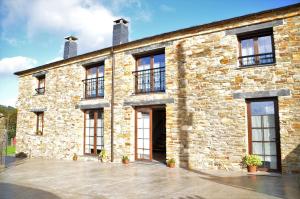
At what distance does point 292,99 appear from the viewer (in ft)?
23.8

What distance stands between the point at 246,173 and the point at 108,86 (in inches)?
248

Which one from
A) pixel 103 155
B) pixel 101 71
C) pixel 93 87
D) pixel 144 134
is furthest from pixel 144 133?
pixel 101 71

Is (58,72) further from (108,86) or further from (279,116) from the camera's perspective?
(279,116)

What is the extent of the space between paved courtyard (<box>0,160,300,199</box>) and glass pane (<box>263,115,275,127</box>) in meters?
1.52

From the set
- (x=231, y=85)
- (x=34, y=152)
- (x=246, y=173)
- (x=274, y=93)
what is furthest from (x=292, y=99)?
(x=34, y=152)

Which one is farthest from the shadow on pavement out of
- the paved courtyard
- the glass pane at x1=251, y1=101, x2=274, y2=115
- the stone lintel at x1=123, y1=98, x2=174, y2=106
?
the glass pane at x1=251, y1=101, x2=274, y2=115

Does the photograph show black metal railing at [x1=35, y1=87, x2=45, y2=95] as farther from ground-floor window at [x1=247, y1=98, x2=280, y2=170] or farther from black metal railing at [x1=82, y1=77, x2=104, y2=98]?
ground-floor window at [x1=247, y1=98, x2=280, y2=170]

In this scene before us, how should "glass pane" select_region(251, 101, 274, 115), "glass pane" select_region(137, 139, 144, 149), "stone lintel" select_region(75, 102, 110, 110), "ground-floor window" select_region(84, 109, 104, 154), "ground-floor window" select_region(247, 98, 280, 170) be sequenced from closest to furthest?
1. "ground-floor window" select_region(247, 98, 280, 170)
2. "glass pane" select_region(251, 101, 274, 115)
3. "glass pane" select_region(137, 139, 144, 149)
4. "stone lintel" select_region(75, 102, 110, 110)
5. "ground-floor window" select_region(84, 109, 104, 154)

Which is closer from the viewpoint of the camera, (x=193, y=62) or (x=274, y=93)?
(x=274, y=93)

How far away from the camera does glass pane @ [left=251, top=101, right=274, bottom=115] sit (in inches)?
304

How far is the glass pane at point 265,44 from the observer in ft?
26.1

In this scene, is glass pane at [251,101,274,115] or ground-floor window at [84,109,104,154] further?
ground-floor window at [84,109,104,154]

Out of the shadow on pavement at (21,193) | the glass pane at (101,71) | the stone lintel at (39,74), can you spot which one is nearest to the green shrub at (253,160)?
the shadow on pavement at (21,193)

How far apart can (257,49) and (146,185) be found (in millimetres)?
5302
